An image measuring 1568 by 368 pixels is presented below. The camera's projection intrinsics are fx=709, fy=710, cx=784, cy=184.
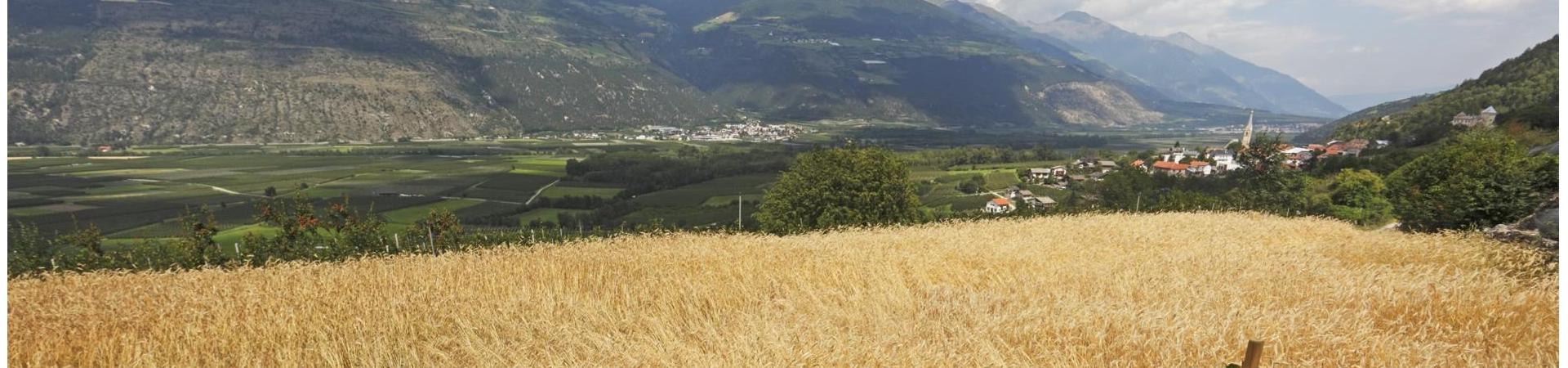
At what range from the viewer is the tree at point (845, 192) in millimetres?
37719

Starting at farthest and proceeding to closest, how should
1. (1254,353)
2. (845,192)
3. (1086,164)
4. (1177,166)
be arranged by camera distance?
(1086,164)
(1177,166)
(845,192)
(1254,353)

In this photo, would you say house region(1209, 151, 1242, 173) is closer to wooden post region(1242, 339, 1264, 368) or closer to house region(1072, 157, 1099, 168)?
house region(1072, 157, 1099, 168)

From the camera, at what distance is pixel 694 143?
7648 inches

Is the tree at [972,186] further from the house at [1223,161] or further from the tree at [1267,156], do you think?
the house at [1223,161]

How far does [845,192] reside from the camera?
1503 inches

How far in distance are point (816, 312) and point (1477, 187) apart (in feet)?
81.8

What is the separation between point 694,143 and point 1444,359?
630 ft

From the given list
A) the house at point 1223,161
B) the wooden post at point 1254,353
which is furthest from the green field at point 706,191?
the wooden post at point 1254,353

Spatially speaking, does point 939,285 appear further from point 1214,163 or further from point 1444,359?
point 1214,163

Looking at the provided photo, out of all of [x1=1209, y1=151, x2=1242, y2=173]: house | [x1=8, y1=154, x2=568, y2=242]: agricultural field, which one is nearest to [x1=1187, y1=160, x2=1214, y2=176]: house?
[x1=1209, y1=151, x2=1242, y2=173]: house

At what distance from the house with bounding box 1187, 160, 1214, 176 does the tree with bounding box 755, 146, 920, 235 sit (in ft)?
256

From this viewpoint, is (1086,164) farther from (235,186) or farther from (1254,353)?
(1254,353)

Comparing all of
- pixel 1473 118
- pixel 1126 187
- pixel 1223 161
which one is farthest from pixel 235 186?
pixel 1473 118

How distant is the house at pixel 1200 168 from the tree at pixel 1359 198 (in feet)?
143
